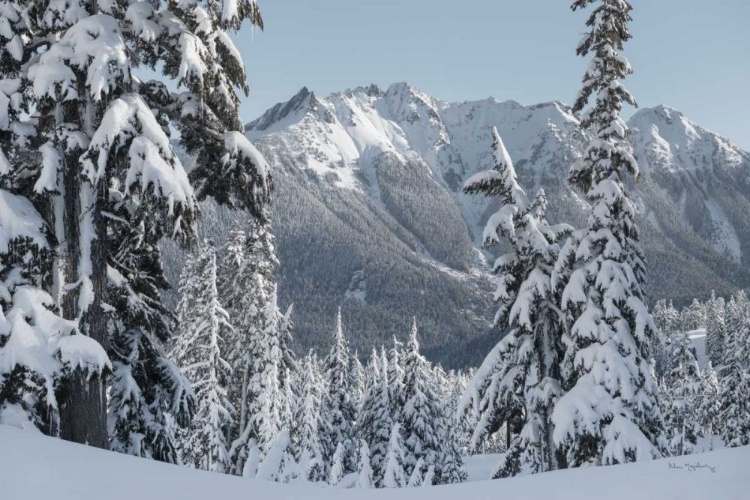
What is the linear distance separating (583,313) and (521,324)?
5.00 ft

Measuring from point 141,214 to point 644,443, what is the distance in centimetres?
1187

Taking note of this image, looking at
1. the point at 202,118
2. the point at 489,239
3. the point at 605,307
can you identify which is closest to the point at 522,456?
the point at 605,307

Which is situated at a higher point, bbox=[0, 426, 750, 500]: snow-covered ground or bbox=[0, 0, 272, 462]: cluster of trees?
bbox=[0, 0, 272, 462]: cluster of trees

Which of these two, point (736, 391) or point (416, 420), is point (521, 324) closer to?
point (416, 420)

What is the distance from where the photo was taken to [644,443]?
13.6 metres

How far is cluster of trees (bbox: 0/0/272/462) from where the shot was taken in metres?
6.86

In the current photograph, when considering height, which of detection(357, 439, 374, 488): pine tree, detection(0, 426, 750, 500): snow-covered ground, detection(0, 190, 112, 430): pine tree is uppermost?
detection(0, 190, 112, 430): pine tree

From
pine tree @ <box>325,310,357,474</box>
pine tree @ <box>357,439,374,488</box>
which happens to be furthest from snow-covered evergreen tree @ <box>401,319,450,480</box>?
pine tree @ <box>325,310,357,474</box>


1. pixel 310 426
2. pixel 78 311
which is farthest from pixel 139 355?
pixel 310 426

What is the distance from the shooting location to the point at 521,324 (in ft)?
49.6

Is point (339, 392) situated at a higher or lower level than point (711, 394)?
higher

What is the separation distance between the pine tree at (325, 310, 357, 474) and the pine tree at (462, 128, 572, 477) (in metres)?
29.6

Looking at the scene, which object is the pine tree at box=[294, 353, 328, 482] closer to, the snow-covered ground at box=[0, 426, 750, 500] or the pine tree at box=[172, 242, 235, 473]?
the pine tree at box=[172, 242, 235, 473]

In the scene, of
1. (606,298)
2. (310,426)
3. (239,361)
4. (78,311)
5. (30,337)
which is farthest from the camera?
(310,426)
